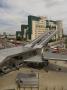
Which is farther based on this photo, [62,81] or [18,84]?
[62,81]

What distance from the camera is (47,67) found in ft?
82.3

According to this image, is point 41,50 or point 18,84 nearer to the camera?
point 18,84

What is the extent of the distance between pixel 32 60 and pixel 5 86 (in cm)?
942

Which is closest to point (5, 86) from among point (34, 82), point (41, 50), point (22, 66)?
point (34, 82)

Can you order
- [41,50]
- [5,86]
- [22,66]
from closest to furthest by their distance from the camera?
[5,86], [22,66], [41,50]

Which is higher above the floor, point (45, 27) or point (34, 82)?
point (45, 27)

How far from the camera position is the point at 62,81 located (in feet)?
62.4

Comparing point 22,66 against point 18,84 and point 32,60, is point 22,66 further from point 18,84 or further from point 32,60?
point 18,84

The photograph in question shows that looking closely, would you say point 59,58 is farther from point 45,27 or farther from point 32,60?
point 45,27

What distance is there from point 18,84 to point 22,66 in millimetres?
7513

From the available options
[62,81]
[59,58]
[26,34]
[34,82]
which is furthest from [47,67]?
[26,34]

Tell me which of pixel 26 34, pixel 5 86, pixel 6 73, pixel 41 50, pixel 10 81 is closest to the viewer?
pixel 5 86

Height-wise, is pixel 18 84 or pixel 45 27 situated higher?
pixel 45 27

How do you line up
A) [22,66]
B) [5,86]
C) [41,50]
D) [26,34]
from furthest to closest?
[26,34], [41,50], [22,66], [5,86]
